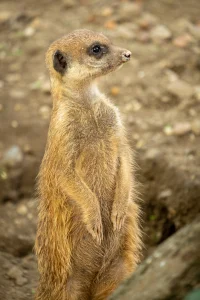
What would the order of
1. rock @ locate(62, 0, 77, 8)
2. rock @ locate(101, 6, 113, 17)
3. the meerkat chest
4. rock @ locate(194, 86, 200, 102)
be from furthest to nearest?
rock @ locate(62, 0, 77, 8)
rock @ locate(101, 6, 113, 17)
rock @ locate(194, 86, 200, 102)
the meerkat chest

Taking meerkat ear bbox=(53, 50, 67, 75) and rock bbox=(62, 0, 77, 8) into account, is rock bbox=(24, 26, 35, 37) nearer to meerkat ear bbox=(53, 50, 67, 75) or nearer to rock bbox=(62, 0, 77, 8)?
rock bbox=(62, 0, 77, 8)

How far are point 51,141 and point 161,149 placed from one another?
57.6 inches

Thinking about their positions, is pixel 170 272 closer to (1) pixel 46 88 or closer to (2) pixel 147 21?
(1) pixel 46 88

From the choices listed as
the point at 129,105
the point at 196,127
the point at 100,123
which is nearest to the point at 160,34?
the point at 129,105

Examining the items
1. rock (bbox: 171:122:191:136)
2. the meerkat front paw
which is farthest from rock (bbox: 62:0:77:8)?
the meerkat front paw

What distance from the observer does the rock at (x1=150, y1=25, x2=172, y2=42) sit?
21.0 ft

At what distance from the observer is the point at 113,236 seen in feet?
13.2

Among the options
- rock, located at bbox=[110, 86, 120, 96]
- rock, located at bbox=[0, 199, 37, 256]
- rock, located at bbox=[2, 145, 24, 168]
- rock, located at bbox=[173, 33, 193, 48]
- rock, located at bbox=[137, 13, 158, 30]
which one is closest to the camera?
rock, located at bbox=[0, 199, 37, 256]

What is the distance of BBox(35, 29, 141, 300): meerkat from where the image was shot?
12.7ft

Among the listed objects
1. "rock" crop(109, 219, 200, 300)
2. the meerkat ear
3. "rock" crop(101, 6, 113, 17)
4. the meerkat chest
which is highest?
the meerkat ear

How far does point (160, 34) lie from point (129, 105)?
1168 mm

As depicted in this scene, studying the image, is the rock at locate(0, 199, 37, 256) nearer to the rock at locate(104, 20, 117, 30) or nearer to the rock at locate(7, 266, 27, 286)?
the rock at locate(7, 266, 27, 286)

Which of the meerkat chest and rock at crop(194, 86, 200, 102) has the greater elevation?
the meerkat chest

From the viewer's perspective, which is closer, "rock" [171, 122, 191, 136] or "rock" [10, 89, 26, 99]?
"rock" [171, 122, 191, 136]
